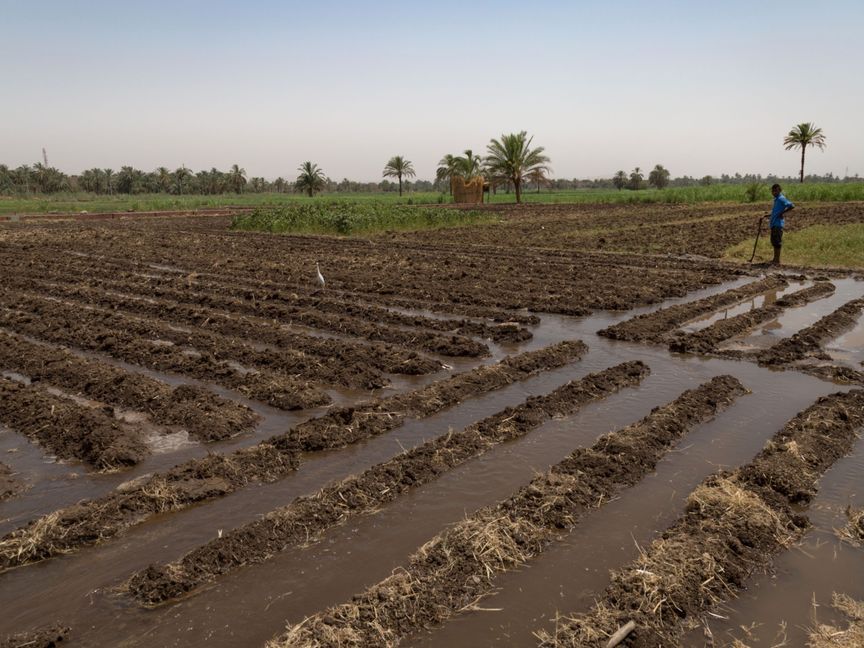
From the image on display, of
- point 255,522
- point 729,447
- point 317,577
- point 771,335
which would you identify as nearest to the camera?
point 317,577

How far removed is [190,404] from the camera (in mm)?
6258

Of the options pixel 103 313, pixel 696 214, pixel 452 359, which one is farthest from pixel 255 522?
pixel 696 214

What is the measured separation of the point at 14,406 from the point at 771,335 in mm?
9639

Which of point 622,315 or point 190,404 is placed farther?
point 622,315

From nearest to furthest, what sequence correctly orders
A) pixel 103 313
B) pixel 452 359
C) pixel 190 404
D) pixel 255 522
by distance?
pixel 255 522 → pixel 190 404 → pixel 452 359 → pixel 103 313

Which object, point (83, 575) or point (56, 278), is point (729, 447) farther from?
point (56, 278)

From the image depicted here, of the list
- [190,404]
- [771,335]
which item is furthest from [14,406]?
[771,335]

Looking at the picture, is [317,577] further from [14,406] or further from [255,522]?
[14,406]

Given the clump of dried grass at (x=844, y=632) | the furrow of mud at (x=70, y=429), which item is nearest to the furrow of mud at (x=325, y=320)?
the furrow of mud at (x=70, y=429)

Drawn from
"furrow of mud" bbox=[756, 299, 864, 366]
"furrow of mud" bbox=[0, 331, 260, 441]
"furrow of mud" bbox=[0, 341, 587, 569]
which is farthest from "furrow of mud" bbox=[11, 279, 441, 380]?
"furrow of mud" bbox=[756, 299, 864, 366]

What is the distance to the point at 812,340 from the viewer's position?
8.66 meters

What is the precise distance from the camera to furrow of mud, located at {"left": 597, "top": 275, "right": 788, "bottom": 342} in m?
9.10

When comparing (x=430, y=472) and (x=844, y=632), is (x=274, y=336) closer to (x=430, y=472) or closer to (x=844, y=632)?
(x=430, y=472)

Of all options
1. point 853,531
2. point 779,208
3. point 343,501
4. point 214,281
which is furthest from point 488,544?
point 779,208
